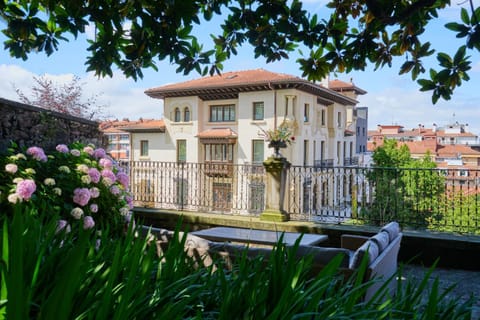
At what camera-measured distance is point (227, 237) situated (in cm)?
454

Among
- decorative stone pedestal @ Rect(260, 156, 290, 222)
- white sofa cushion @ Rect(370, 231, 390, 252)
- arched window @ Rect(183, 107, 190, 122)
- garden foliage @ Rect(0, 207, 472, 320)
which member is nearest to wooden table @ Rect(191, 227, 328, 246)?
white sofa cushion @ Rect(370, 231, 390, 252)

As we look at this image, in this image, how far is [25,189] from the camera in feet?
11.1

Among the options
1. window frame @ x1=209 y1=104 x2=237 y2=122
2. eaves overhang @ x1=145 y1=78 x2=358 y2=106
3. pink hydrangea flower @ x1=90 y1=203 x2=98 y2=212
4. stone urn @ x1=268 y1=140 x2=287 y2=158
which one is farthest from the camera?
window frame @ x1=209 y1=104 x2=237 y2=122

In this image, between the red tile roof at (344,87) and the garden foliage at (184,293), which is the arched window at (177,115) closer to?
the red tile roof at (344,87)

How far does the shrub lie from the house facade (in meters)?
19.9

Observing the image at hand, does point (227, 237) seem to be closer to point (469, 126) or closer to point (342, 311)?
point (342, 311)

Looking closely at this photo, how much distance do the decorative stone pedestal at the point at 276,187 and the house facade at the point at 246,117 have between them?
57.9 feet

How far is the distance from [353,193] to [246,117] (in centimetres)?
2024

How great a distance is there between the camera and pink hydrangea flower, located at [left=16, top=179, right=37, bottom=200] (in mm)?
3355

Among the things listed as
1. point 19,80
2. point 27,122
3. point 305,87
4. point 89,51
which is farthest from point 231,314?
point 305,87

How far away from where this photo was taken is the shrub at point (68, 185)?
3479 millimetres

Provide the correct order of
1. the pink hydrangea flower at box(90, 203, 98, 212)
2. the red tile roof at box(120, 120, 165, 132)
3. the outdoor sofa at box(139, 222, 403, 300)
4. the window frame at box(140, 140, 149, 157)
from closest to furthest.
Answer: the outdoor sofa at box(139, 222, 403, 300), the pink hydrangea flower at box(90, 203, 98, 212), the red tile roof at box(120, 120, 165, 132), the window frame at box(140, 140, 149, 157)

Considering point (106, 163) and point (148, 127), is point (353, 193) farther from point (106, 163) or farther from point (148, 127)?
point (148, 127)

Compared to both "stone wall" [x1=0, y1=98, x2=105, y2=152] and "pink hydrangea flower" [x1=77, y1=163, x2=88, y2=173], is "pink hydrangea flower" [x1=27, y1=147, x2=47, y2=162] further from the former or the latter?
"stone wall" [x1=0, y1=98, x2=105, y2=152]
